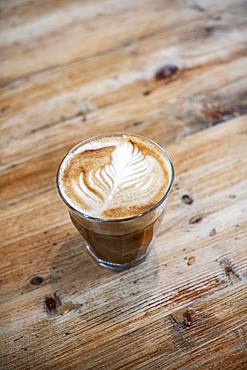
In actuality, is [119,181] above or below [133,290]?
above

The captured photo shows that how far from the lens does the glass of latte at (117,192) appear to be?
0.94m

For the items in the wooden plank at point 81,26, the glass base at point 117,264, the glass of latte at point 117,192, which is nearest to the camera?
the glass of latte at point 117,192

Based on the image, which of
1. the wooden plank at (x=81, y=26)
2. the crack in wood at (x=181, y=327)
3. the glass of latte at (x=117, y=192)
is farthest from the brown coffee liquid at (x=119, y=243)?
the wooden plank at (x=81, y=26)

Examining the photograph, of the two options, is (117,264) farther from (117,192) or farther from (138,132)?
(138,132)

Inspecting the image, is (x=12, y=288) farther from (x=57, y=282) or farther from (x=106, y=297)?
(x=106, y=297)

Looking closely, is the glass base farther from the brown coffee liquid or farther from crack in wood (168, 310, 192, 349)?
crack in wood (168, 310, 192, 349)

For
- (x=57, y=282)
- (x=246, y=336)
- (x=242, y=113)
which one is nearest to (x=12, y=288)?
(x=57, y=282)

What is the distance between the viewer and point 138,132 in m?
1.36

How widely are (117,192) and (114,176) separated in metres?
0.04

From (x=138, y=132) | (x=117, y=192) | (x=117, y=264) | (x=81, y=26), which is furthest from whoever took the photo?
(x=81, y=26)

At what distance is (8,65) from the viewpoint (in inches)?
62.9

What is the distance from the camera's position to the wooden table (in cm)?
97

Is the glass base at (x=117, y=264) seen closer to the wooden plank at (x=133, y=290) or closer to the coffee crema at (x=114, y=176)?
the wooden plank at (x=133, y=290)

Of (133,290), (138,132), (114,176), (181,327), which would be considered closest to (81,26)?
(138,132)
